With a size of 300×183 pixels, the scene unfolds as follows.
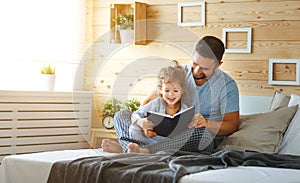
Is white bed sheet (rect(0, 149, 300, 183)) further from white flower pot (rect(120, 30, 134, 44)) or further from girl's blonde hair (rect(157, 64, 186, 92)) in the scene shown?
white flower pot (rect(120, 30, 134, 44))

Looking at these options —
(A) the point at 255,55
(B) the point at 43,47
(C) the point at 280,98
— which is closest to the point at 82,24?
(B) the point at 43,47

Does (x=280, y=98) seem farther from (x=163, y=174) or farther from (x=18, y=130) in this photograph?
(x=18, y=130)

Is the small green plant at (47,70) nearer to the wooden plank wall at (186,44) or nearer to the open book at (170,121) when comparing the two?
the wooden plank wall at (186,44)

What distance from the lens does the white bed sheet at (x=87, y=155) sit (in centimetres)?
251

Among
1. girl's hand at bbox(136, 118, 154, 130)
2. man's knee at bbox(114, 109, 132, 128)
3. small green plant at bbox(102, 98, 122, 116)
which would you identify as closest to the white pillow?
girl's hand at bbox(136, 118, 154, 130)

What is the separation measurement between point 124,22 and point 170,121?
1.56m

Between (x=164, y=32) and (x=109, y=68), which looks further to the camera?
(x=109, y=68)

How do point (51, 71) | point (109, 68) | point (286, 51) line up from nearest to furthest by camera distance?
point (286, 51) → point (51, 71) → point (109, 68)

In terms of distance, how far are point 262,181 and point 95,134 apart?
230 centimetres

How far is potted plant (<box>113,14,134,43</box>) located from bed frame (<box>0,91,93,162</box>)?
532mm

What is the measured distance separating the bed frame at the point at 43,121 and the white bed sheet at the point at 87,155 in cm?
106

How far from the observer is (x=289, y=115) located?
348 cm

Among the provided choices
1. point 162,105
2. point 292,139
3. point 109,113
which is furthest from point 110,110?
point 292,139

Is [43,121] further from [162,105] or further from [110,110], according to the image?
[162,105]
